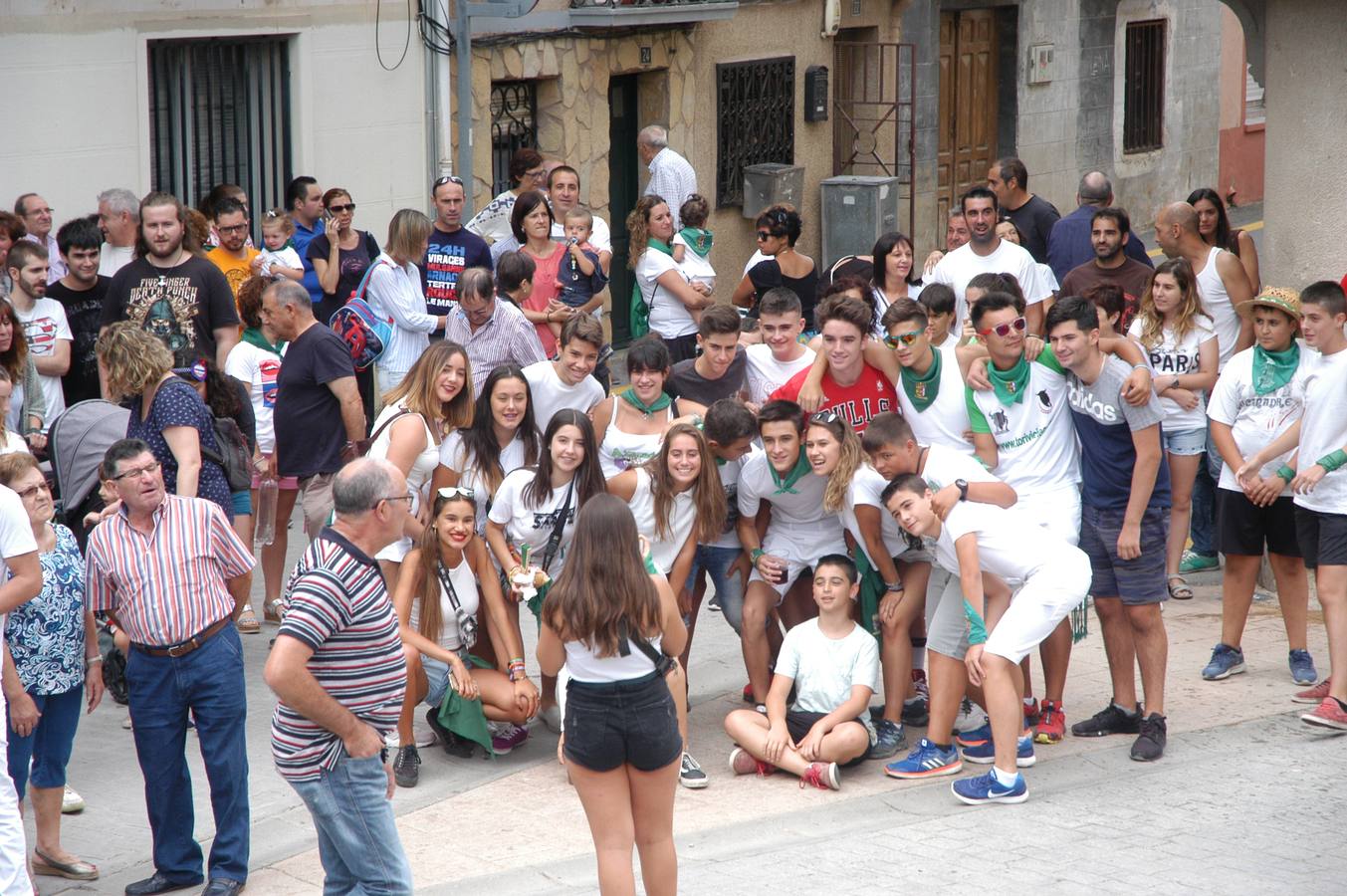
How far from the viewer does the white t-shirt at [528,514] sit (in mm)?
7449

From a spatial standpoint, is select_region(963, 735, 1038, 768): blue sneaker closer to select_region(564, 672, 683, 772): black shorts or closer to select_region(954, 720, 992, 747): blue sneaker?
select_region(954, 720, 992, 747): blue sneaker

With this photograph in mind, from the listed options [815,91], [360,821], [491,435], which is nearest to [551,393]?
[491,435]

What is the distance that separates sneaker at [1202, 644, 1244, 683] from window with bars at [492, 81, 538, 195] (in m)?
8.24

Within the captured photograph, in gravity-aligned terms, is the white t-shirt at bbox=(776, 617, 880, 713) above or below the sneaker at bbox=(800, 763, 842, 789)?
above

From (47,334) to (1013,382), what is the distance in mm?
4916

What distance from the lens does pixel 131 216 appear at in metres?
9.87

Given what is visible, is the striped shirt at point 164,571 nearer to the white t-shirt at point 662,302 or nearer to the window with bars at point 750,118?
the white t-shirt at point 662,302

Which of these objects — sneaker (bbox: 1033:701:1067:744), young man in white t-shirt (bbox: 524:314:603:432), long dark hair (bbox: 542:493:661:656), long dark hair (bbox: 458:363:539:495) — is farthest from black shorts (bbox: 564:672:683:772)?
young man in white t-shirt (bbox: 524:314:603:432)

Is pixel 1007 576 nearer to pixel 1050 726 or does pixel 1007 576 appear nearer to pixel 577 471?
pixel 1050 726

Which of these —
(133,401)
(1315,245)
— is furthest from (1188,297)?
(133,401)

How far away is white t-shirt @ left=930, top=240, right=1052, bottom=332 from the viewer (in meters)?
10.1

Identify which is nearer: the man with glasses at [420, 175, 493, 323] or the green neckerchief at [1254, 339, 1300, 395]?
the green neckerchief at [1254, 339, 1300, 395]

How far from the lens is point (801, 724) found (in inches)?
288

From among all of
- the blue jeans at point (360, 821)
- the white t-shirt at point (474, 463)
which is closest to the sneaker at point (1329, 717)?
the white t-shirt at point (474, 463)
